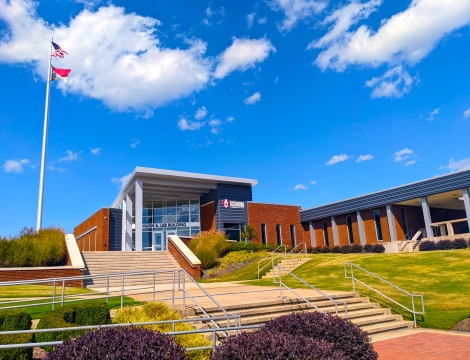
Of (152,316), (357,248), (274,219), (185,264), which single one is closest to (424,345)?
(152,316)

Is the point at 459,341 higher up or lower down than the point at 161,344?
lower down

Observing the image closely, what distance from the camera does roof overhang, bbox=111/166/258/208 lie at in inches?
1122

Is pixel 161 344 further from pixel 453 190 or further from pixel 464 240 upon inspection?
pixel 453 190

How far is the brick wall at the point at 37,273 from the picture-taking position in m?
16.1

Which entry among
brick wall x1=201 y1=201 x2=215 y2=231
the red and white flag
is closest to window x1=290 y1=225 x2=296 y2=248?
brick wall x1=201 y1=201 x2=215 y2=231

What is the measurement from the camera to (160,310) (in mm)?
8219

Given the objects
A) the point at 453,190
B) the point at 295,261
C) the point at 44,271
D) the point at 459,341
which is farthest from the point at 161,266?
the point at 453,190

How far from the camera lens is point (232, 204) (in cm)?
3152

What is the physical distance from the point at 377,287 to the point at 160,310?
8.25 m

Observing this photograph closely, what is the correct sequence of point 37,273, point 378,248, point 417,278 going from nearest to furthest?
1. point 417,278
2. point 37,273
3. point 378,248

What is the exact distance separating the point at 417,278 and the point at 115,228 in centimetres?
2643

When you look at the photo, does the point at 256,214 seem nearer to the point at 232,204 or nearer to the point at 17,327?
the point at 232,204

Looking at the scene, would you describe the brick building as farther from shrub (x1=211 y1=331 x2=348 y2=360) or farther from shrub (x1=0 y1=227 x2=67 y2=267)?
shrub (x1=211 y1=331 x2=348 y2=360)

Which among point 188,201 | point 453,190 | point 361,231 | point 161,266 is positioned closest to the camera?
point 161,266
